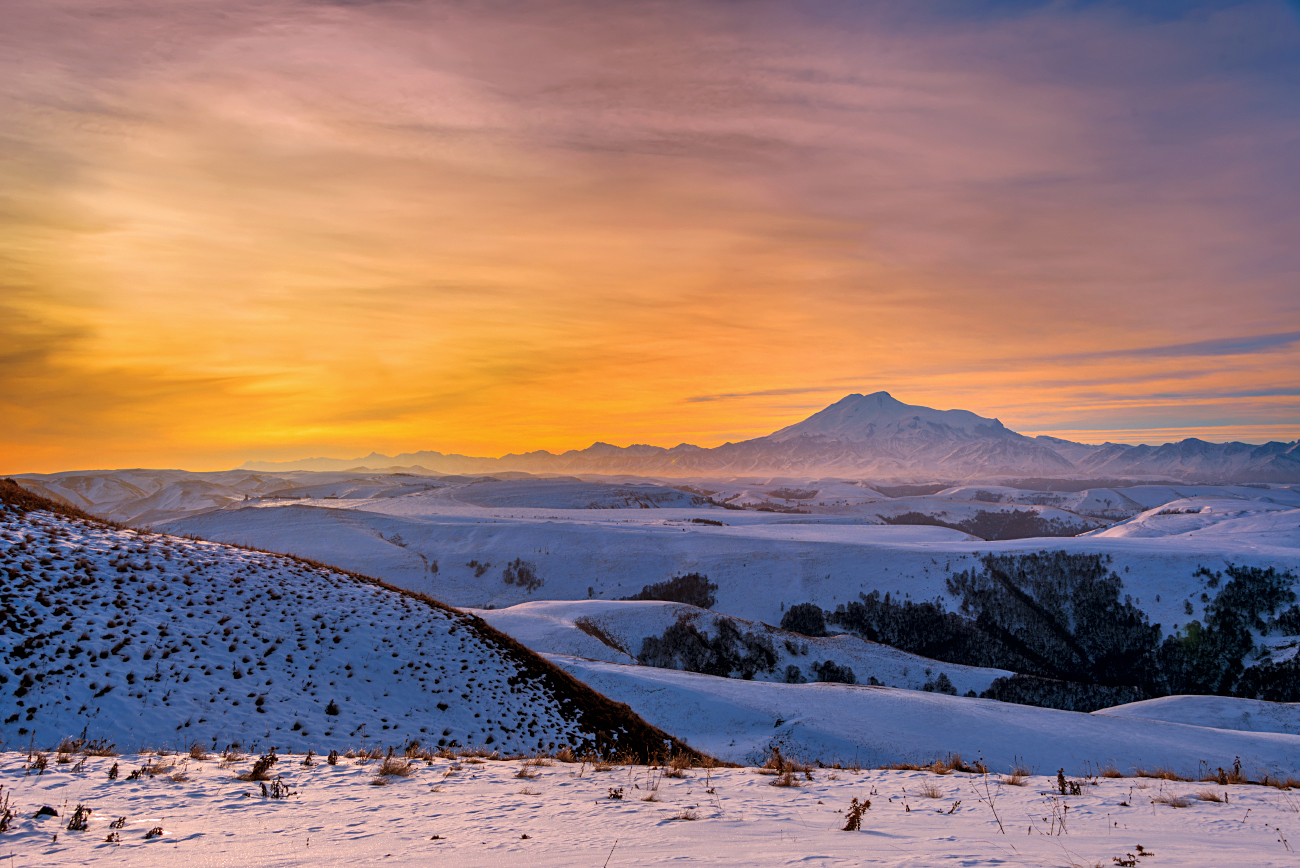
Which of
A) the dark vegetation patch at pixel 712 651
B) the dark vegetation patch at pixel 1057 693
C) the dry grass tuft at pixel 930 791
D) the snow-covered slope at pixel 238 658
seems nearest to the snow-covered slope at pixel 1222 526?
the dark vegetation patch at pixel 1057 693

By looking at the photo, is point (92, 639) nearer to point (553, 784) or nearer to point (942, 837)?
point (553, 784)

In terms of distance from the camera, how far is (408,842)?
329 inches

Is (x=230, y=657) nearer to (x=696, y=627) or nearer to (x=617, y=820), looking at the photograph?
(x=617, y=820)

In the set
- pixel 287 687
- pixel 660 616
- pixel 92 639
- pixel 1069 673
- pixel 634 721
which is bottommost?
pixel 1069 673

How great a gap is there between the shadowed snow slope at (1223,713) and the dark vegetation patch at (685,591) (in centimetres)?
5318

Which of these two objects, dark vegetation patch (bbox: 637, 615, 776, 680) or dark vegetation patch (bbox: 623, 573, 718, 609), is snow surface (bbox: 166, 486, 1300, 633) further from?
dark vegetation patch (bbox: 637, 615, 776, 680)

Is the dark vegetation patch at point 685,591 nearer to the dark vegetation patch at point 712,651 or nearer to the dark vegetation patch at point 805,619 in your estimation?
the dark vegetation patch at point 805,619

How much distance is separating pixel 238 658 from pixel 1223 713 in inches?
2203

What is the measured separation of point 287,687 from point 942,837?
1911cm

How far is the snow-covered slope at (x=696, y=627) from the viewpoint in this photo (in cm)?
5516

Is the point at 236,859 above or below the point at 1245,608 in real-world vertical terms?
above

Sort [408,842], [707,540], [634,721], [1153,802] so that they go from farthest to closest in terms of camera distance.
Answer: [707,540]
[634,721]
[1153,802]
[408,842]

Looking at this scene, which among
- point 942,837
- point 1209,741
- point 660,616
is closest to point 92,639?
point 942,837

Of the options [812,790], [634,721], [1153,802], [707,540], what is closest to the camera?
[1153,802]
